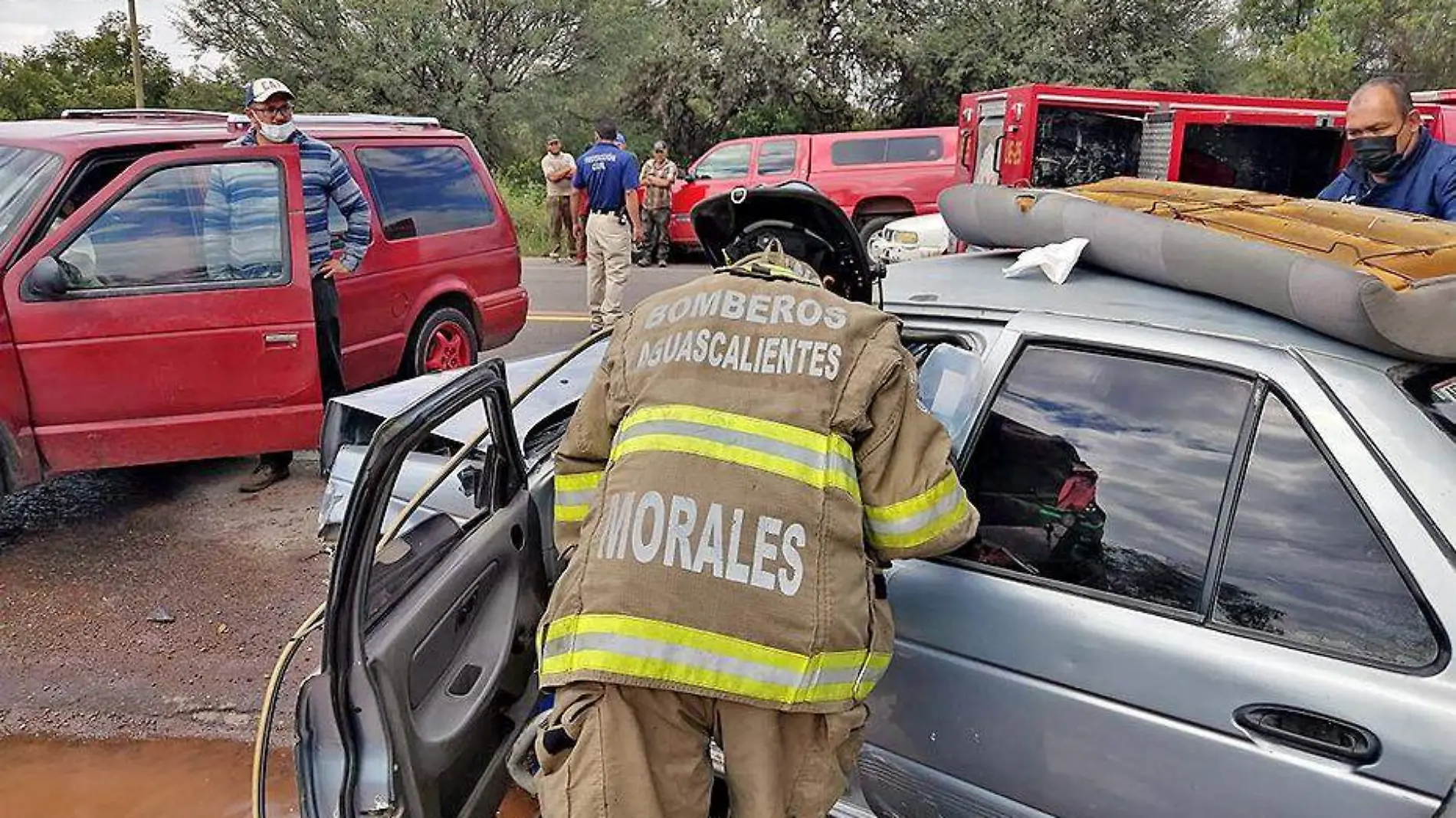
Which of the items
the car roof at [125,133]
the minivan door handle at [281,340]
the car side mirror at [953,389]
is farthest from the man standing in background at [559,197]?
the car side mirror at [953,389]

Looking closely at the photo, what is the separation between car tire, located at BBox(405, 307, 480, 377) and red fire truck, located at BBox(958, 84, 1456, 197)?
376 cm

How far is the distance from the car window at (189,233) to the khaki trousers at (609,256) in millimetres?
4001

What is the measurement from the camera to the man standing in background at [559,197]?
13.1 m

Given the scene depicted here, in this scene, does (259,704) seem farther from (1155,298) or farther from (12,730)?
(1155,298)

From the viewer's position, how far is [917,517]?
5.55 ft

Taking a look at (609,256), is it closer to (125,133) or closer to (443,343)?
(443,343)

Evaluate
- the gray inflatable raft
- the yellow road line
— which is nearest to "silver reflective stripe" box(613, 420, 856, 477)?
the gray inflatable raft

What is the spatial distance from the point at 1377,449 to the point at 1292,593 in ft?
0.88

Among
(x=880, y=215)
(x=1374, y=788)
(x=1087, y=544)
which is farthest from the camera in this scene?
(x=880, y=215)

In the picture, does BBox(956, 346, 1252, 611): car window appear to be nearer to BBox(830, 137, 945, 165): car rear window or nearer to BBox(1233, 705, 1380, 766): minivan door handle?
BBox(1233, 705, 1380, 766): minivan door handle

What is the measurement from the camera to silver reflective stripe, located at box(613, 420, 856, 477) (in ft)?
5.38

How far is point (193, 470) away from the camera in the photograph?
208 inches

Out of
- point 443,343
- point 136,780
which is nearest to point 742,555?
point 136,780

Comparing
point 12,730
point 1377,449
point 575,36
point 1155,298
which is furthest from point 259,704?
point 575,36
